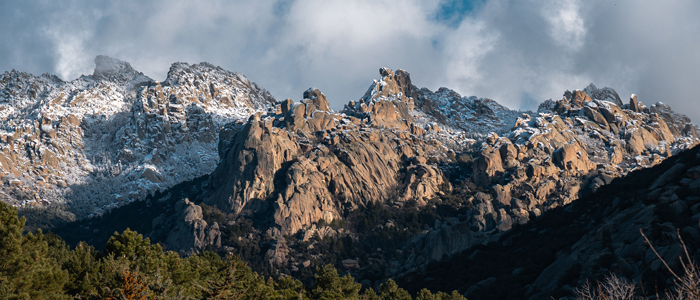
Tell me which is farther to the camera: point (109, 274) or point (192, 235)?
point (192, 235)

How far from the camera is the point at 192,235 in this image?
585 feet

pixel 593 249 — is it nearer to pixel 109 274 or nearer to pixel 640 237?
pixel 640 237

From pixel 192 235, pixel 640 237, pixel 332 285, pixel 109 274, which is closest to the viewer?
pixel 109 274

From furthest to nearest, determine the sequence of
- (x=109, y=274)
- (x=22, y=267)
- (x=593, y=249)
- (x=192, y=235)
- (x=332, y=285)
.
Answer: (x=192, y=235)
(x=593, y=249)
(x=332, y=285)
(x=109, y=274)
(x=22, y=267)

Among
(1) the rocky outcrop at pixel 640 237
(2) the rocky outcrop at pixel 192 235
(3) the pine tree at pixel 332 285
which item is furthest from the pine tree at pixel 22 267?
(2) the rocky outcrop at pixel 192 235

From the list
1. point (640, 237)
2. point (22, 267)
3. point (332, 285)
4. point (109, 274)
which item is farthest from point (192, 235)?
point (640, 237)

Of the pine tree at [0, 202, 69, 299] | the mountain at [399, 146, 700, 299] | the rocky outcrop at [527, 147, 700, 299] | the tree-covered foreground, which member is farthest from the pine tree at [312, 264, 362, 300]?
the pine tree at [0, 202, 69, 299]

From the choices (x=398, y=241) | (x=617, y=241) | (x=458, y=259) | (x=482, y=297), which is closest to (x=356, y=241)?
(x=398, y=241)

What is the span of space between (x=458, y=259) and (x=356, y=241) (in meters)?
62.5

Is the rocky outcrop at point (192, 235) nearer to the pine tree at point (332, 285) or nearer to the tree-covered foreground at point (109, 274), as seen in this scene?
the pine tree at point (332, 285)

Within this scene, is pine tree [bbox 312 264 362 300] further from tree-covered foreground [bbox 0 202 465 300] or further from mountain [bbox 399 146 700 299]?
mountain [bbox 399 146 700 299]

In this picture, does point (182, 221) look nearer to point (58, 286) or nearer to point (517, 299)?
point (517, 299)

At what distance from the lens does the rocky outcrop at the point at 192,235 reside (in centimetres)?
17500

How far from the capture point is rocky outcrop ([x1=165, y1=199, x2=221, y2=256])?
17500cm
